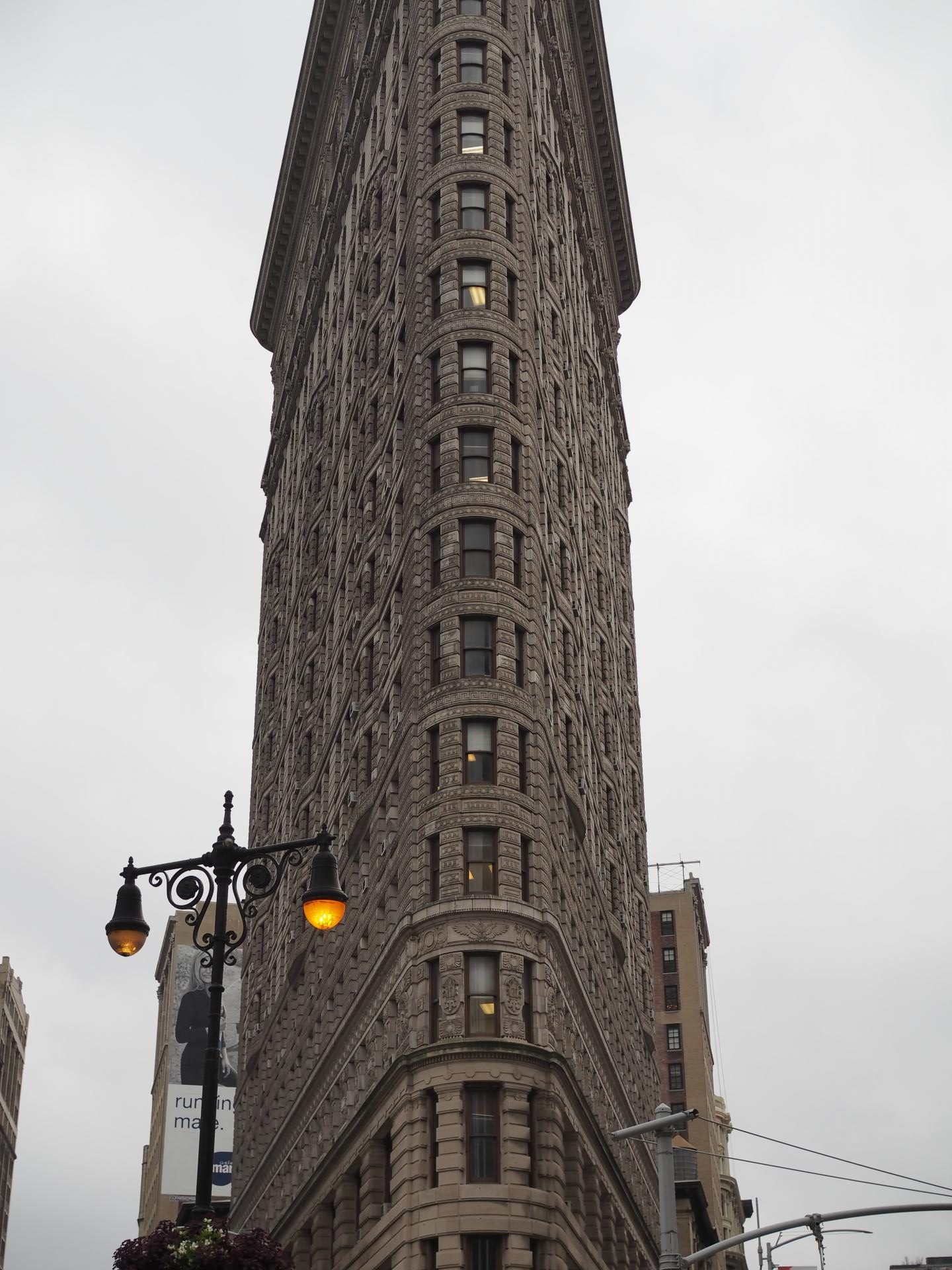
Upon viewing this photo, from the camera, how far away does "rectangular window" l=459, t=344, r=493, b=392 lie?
61750 millimetres

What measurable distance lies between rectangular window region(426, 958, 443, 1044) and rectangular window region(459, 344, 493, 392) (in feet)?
72.4

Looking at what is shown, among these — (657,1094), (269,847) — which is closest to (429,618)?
(269,847)

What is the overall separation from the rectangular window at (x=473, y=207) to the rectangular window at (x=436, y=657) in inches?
715

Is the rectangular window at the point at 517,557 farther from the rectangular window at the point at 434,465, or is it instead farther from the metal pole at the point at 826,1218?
the metal pole at the point at 826,1218

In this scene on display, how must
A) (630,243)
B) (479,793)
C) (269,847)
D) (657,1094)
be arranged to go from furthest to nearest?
1. (630,243)
2. (657,1094)
3. (479,793)
4. (269,847)

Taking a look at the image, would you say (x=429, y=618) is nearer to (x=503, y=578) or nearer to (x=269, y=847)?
(x=503, y=578)

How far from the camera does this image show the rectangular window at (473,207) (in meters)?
65.8

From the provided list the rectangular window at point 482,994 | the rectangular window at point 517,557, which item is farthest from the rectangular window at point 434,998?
the rectangular window at point 517,557

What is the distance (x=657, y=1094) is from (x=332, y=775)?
30427 millimetres

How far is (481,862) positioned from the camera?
5234 centimetres

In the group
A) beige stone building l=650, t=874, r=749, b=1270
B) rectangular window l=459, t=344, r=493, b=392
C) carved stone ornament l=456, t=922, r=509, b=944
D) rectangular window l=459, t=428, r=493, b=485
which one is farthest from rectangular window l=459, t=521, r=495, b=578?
beige stone building l=650, t=874, r=749, b=1270

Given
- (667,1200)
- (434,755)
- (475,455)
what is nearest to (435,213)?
(475,455)

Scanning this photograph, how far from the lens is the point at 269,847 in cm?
2188

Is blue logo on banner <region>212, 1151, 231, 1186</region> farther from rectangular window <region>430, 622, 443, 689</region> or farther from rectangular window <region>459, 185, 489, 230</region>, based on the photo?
rectangular window <region>459, 185, 489, 230</region>
